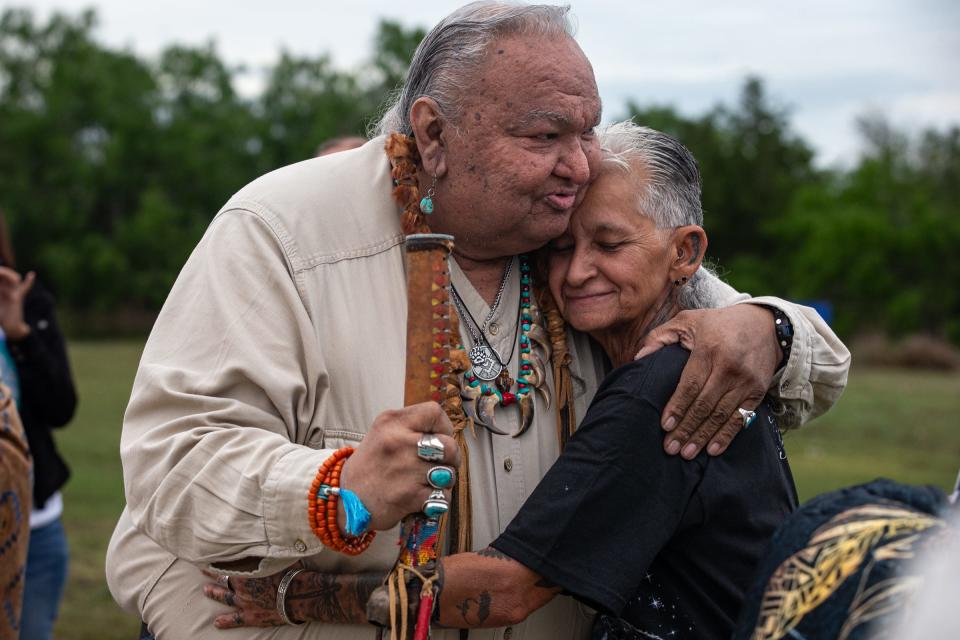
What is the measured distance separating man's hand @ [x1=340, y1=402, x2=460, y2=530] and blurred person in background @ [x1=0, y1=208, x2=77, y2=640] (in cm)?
338

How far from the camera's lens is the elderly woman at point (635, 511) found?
246 cm

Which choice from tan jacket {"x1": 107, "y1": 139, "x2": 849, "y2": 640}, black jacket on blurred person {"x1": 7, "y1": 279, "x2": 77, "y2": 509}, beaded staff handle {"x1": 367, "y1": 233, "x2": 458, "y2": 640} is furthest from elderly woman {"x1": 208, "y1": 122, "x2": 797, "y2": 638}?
black jacket on blurred person {"x1": 7, "y1": 279, "x2": 77, "y2": 509}

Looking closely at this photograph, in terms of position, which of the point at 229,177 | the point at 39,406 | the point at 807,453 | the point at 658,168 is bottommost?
the point at 229,177

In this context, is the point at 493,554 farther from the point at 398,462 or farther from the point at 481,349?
the point at 481,349

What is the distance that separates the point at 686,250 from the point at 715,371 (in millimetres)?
476

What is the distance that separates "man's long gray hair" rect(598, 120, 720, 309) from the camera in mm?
2955

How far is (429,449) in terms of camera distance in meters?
2.29

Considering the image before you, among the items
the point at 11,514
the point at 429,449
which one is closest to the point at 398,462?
the point at 429,449

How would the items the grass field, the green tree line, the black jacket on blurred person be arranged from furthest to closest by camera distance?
the green tree line, the grass field, the black jacket on blurred person

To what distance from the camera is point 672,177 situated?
117 inches

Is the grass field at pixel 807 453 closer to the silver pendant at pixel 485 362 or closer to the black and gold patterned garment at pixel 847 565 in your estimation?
the silver pendant at pixel 485 362

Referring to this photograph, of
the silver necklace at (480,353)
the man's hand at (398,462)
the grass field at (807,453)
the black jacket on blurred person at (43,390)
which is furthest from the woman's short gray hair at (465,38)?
the grass field at (807,453)

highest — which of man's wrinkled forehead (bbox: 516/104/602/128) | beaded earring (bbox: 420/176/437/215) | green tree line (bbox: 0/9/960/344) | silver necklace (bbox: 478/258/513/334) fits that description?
man's wrinkled forehead (bbox: 516/104/602/128)

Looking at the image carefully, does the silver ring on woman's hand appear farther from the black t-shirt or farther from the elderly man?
the black t-shirt
